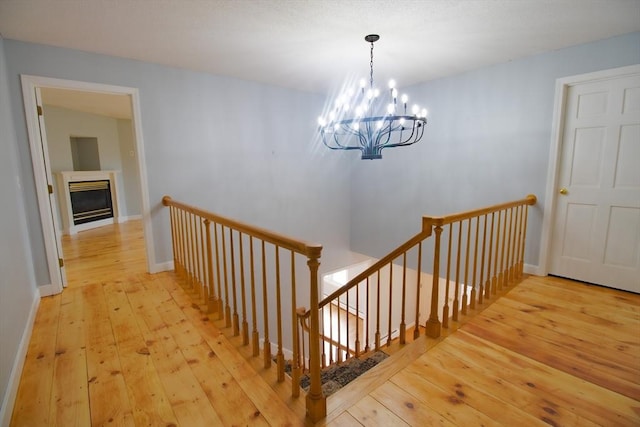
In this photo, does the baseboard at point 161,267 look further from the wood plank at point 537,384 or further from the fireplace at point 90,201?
the fireplace at point 90,201

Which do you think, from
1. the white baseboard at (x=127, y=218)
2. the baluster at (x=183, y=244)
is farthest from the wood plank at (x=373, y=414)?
the white baseboard at (x=127, y=218)

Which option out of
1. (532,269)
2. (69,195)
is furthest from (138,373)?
(69,195)

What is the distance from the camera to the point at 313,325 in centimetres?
146

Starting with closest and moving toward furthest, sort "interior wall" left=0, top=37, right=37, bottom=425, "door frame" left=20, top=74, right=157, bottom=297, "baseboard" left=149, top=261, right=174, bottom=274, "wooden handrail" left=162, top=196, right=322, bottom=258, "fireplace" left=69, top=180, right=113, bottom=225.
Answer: "wooden handrail" left=162, top=196, right=322, bottom=258, "interior wall" left=0, top=37, right=37, bottom=425, "door frame" left=20, top=74, right=157, bottom=297, "baseboard" left=149, top=261, right=174, bottom=274, "fireplace" left=69, top=180, right=113, bottom=225

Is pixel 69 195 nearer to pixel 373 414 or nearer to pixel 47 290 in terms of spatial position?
pixel 47 290

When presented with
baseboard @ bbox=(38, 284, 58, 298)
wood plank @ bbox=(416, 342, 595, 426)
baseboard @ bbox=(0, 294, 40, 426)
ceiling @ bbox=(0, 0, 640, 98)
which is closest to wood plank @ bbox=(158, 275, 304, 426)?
wood plank @ bbox=(416, 342, 595, 426)

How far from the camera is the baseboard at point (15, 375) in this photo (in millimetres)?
1499

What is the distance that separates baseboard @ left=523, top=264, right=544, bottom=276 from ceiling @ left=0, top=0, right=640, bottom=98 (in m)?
2.27

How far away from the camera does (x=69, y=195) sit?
582cm

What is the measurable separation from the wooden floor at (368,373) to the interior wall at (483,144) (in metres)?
1.42

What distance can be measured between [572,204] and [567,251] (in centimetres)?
50

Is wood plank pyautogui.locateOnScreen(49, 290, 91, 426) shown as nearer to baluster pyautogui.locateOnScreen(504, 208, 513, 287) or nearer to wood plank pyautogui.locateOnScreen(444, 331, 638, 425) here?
wood plank pyautogui.locateOnScreen(444, 331, 638, 425)

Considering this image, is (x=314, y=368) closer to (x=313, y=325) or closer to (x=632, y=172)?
(x=313, y=325)

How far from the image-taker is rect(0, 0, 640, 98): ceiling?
213cm
